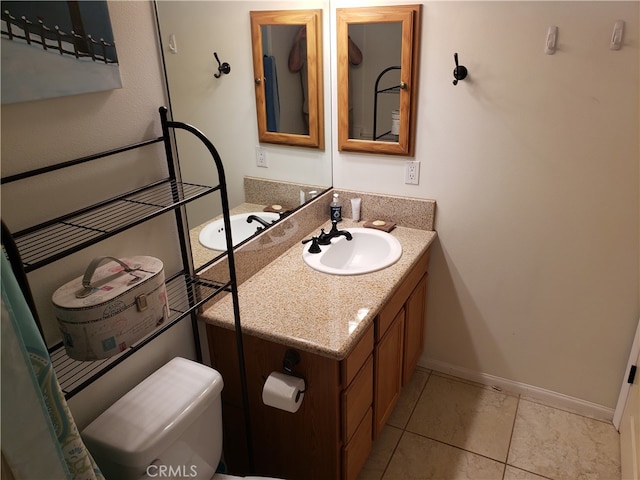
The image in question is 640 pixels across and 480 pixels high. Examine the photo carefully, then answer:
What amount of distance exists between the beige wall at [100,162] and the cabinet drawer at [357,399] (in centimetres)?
66

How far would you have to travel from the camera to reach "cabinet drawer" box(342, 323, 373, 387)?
5.31ft

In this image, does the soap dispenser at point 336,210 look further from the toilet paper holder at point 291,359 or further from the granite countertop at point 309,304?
the toilet paper holder at point 291,359

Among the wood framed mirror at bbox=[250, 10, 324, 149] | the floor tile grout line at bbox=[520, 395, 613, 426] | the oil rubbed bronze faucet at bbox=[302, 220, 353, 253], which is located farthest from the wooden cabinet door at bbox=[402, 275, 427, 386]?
the wood framed mirror at bbox=[250, 10, 324, 149]

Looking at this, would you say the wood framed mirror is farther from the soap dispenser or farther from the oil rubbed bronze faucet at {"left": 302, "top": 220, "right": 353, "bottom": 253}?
the oil rubbed bronze faucet at {"left": 302, "top": 220, "right": 353, "bottom": 253}

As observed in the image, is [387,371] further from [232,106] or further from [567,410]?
[232,106]

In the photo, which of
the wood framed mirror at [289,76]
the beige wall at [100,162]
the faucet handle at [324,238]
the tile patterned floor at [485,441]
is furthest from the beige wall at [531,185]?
the beige wall at [100,162]

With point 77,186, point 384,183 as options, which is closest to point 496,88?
point 384,183

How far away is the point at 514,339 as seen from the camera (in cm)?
241

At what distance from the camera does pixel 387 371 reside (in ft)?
6.76

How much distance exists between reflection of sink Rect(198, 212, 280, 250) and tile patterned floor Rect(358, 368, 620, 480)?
114 cm

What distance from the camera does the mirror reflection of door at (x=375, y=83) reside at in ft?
6.91

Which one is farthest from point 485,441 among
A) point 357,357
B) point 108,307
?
point 108,307

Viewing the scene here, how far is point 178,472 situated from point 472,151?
167 cm

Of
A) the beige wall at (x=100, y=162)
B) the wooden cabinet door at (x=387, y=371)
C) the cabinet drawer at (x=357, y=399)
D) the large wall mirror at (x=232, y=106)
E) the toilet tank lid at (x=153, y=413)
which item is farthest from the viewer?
the wooden cabinet door at (x=387, y=371)
